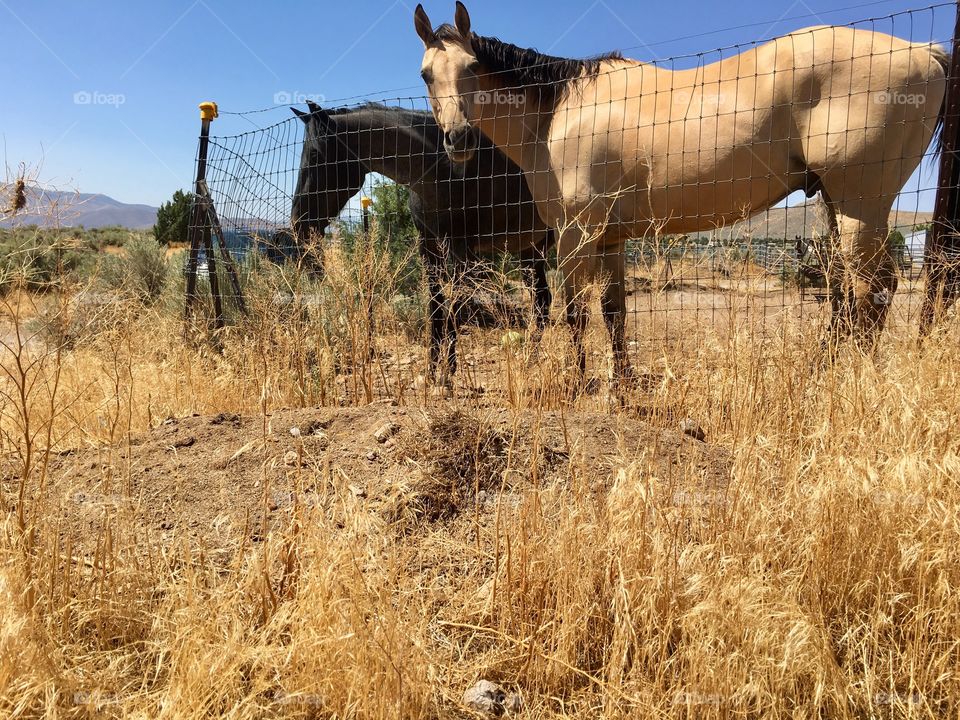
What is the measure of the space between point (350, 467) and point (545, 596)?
3.33ft

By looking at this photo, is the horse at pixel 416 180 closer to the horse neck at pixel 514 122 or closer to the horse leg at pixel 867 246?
the horse neck at pixel 514 122

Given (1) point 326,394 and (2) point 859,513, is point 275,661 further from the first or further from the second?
(1) point 326,394

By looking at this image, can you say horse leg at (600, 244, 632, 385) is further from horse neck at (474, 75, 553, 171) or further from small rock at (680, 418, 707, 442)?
small rock at (680, 418, 707, 442)

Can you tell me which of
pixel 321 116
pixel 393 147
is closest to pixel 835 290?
pixel 393 147

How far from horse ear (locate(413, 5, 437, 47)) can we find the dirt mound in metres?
2.84

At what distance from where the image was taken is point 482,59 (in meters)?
4.61

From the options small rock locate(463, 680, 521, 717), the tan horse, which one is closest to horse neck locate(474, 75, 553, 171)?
the tan horse

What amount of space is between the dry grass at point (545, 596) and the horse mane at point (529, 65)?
2.72 metres

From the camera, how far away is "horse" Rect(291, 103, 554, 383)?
564 centimetres

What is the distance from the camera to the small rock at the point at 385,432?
2.80m

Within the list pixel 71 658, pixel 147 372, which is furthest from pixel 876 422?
pixel 147 372

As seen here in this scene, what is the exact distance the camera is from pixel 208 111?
6270mm

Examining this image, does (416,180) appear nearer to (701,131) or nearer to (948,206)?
(701,131)

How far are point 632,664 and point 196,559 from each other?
4.40ft
